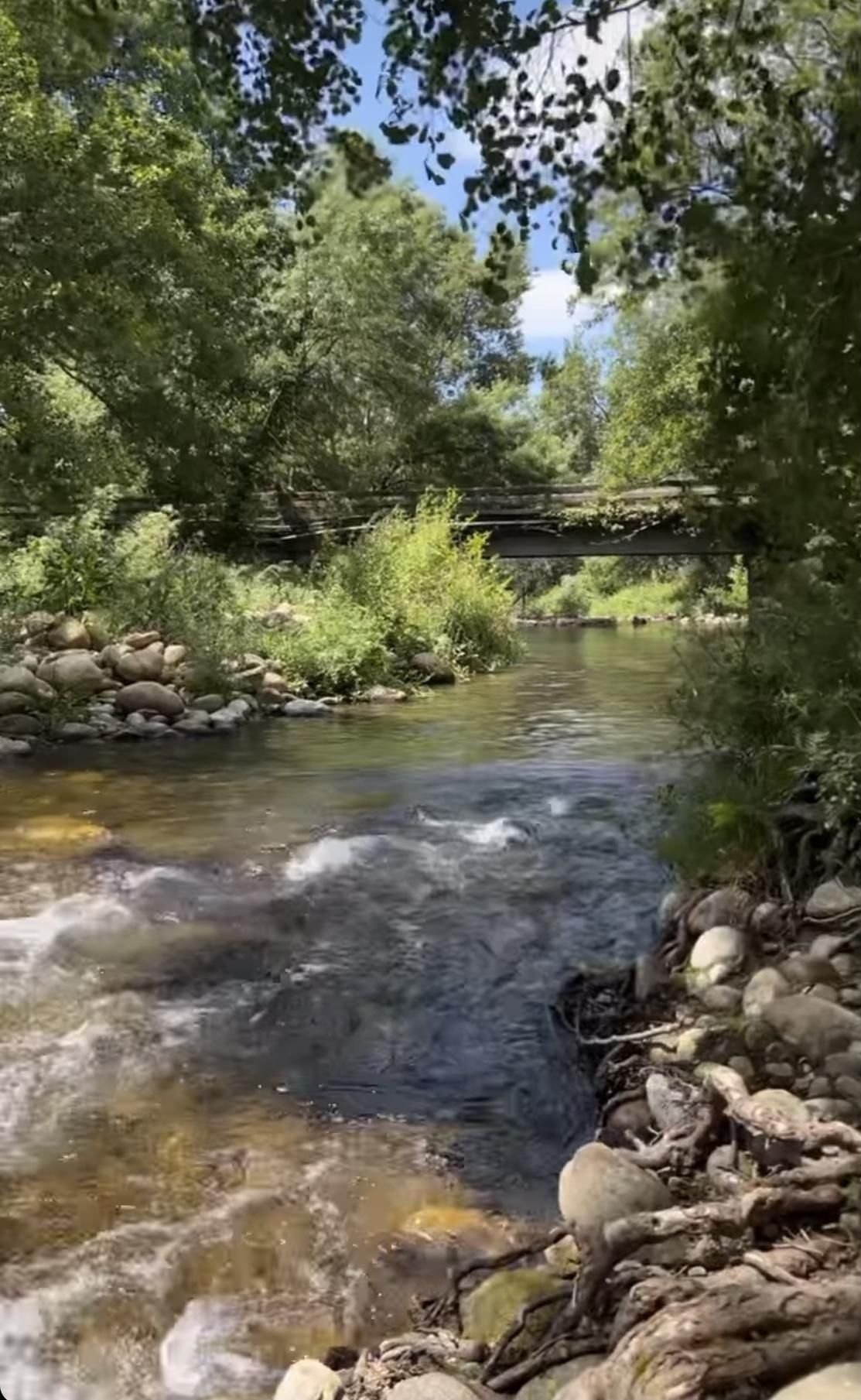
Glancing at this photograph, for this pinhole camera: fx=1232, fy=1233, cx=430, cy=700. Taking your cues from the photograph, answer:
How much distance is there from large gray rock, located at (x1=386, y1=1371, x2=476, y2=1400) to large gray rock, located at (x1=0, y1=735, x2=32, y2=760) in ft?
32.7

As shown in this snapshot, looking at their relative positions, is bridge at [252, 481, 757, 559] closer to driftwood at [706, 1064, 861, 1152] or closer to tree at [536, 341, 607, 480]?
driftwood at [706, 1064, 861, 1152]

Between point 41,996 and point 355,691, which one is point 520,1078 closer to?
point 41,996

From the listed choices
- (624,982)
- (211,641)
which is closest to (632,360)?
(211,641)

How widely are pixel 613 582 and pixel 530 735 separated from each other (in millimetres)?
35835

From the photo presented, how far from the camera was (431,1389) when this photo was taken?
279 centimetres

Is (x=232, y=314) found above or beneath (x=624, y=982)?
above

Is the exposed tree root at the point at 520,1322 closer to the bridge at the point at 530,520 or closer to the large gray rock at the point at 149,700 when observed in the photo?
the large gray rock at the point at 149,700

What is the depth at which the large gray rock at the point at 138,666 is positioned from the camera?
1442 cm

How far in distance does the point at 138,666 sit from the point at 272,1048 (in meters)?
9.78

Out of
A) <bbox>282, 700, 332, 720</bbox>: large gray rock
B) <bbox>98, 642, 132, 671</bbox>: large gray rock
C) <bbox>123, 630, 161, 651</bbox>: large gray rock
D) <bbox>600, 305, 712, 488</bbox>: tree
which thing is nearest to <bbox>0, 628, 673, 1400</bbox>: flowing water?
<bbox>98, 642, 132, 671</bbox>: large gray rock

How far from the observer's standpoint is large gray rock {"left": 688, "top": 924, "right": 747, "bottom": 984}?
17.4 feet

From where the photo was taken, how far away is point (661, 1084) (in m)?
4.41

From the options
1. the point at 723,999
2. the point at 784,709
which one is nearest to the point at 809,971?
the point at 723,999

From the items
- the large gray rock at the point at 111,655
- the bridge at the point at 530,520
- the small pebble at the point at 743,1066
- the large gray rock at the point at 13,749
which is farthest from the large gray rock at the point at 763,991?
the bridge at the point at 530,520
